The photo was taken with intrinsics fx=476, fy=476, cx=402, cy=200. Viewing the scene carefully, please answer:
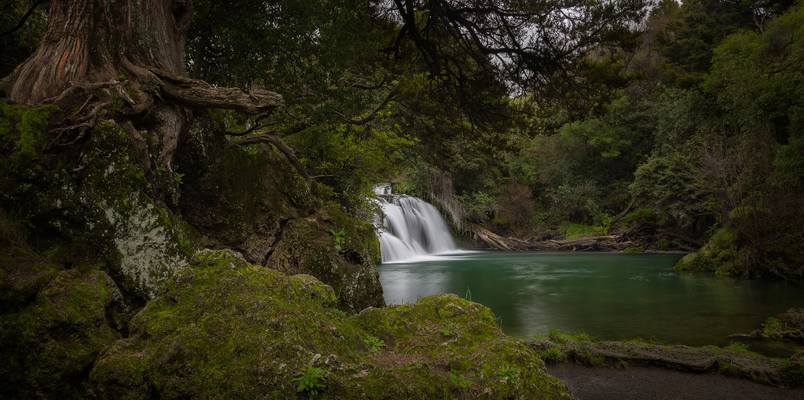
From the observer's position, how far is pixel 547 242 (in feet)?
112

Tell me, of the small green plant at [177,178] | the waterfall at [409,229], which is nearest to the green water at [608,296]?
the waterfall at [409,229]

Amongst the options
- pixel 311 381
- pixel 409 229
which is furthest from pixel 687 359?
pixel 409 229

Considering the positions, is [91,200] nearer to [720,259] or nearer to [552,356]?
[552,356]

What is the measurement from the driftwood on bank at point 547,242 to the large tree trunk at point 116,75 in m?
29.7

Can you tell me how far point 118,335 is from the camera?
3121 millimetres

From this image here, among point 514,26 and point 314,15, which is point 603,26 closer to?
point 514,26

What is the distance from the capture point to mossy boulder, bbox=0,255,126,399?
105 inches

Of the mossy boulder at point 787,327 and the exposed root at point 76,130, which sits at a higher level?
the exposed root at point 76,130

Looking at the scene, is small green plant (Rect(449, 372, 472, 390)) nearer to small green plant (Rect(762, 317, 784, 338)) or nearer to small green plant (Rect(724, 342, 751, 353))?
small green plant (Rect(724, 342, 751, 353))

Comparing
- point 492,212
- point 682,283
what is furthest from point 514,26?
point 492,212

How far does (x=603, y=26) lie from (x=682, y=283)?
12.5 m

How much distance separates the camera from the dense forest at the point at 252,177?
102 inches

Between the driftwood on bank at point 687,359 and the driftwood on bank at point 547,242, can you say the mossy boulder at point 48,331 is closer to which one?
the driftwood on bank at point 687,359

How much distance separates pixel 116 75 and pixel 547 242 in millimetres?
32599
